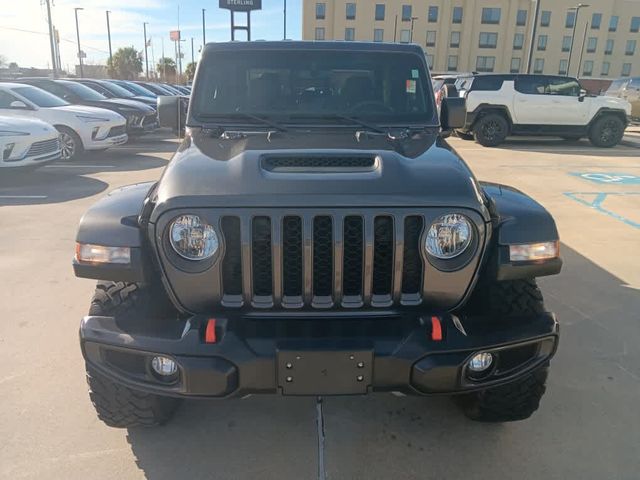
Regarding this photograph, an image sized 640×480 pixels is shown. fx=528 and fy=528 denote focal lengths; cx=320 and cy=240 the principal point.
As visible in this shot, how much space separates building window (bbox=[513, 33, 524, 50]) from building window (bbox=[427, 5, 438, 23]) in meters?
9.74

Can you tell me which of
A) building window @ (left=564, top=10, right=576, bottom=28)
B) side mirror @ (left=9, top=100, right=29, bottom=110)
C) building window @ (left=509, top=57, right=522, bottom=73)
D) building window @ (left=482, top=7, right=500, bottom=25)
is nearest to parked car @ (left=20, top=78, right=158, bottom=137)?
side mirror @ (left=9, top=100, right=29, bottom=110)

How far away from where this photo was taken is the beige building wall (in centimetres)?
6206

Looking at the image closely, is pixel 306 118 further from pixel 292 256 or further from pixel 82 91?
pixel 82 91

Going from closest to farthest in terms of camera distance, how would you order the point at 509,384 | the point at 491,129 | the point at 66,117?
the point at 509,384 → the point at 66,117 → the point at 491,129

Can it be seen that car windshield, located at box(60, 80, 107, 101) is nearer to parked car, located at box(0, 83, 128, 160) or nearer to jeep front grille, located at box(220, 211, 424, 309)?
parked car, located at box(0, 83, 128, 160)

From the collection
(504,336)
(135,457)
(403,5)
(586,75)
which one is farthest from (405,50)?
(586,75)

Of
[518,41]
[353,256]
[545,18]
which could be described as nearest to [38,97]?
[353,256]

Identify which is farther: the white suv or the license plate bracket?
the white suv

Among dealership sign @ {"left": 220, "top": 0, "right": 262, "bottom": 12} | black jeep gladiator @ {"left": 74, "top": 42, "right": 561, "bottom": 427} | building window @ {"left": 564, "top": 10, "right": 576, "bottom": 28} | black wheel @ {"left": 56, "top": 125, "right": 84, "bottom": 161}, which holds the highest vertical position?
building window @ {"left": 564, "top": 10, "right": 576, "bottom": 28}

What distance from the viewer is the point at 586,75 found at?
64562 millimetres

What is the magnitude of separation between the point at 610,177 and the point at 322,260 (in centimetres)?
987

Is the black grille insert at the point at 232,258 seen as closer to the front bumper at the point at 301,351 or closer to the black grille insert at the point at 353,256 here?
the front bumper at the point at 301,351

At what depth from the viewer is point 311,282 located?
7.16 ft

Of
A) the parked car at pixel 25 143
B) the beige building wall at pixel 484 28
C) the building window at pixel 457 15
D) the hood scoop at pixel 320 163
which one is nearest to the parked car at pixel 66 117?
the parked car at pixel 25 143
